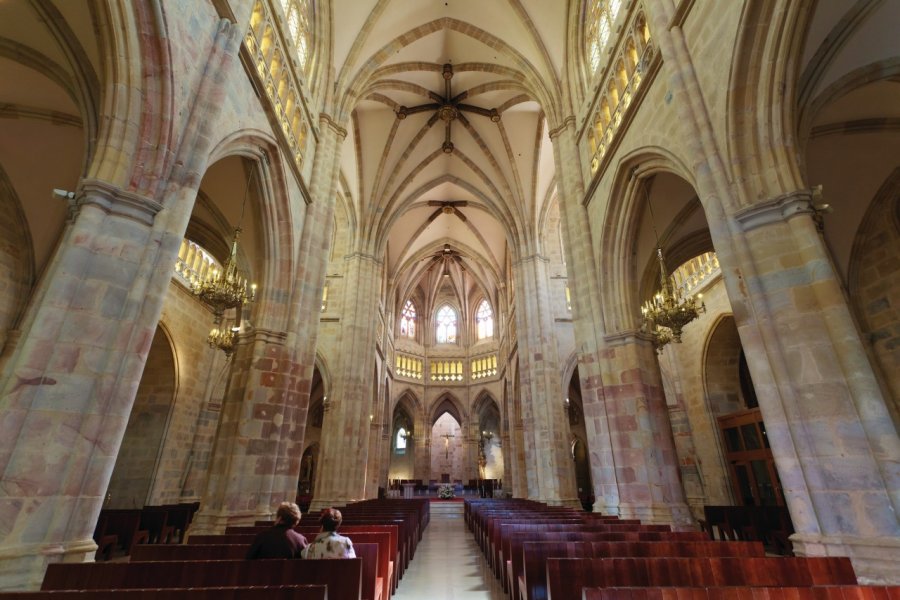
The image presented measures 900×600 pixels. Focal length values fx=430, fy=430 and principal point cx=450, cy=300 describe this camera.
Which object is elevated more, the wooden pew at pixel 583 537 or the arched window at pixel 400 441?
the arched window at pixel 400 441

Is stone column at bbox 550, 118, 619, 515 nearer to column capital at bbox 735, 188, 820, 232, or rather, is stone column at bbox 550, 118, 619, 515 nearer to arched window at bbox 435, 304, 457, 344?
column capital at bbox 735, 188, 820, 232

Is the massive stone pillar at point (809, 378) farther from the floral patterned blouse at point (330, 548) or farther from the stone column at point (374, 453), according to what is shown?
the stone column at point (374, 453)

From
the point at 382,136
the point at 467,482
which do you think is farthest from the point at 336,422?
the point at 467,482

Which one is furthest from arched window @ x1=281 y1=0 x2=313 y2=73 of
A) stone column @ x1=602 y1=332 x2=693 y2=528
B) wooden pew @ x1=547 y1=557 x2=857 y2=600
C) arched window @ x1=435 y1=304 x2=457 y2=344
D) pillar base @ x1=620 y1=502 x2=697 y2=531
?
arched window @ x1=435 y1=304 x2=457 y2=344

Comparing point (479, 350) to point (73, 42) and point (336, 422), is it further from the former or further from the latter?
point (73, 42)

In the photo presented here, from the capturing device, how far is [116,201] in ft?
14.5

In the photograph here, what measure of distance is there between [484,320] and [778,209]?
27786mm

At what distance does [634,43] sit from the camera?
8.52 meters

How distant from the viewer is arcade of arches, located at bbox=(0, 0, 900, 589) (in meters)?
4.02

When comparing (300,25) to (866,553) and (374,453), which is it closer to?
(866,553)

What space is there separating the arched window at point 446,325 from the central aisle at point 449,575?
74.0 ft

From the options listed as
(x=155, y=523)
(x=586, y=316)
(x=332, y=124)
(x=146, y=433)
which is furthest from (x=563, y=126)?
(x=146, y=433)

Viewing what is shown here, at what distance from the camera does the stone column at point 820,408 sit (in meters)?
3.69

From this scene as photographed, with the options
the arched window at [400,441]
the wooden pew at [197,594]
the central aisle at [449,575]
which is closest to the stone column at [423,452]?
the arched window at [400,441]
